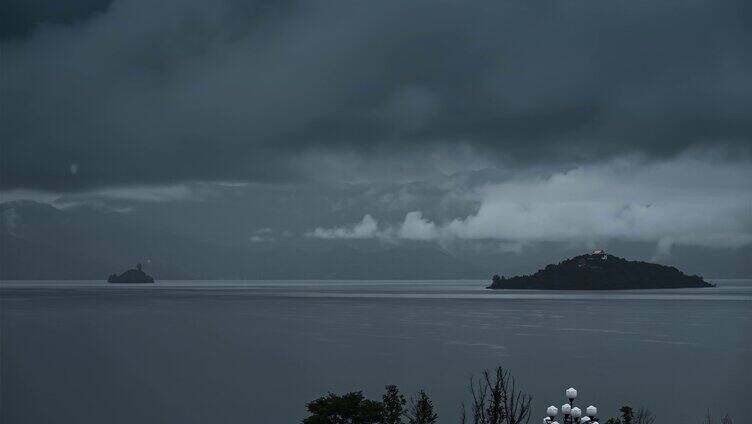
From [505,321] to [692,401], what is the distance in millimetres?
77648

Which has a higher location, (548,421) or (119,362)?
(548,421)

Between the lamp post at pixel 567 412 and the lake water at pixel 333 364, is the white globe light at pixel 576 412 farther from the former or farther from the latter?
the lake water at pixel 333 364

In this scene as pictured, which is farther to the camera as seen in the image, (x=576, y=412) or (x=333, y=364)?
(x=333, y=364)

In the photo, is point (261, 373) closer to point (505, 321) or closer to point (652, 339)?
point (652, 339)

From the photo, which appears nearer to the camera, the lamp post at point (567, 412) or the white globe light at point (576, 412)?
the lamp post at point (567, 412)

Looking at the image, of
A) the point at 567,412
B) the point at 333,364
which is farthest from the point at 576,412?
Answer: the point at 333,364

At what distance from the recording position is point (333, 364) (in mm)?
82562

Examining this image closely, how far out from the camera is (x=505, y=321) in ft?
454

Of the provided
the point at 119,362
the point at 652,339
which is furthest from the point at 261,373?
the point at 652,339

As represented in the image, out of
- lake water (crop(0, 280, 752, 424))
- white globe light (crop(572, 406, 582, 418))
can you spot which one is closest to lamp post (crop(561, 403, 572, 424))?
white globe light (crop(572, 406, 582, 418))

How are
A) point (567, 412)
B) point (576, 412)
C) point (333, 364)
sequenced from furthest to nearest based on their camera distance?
1. point (333, 364)
2. point (576, 412)
3. point (567, 412)

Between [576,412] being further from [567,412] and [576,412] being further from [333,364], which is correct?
[333,364]

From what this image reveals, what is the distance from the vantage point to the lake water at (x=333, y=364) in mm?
59781

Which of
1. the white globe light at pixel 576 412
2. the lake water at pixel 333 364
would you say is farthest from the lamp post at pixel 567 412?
the lake water at pixel 333 364
